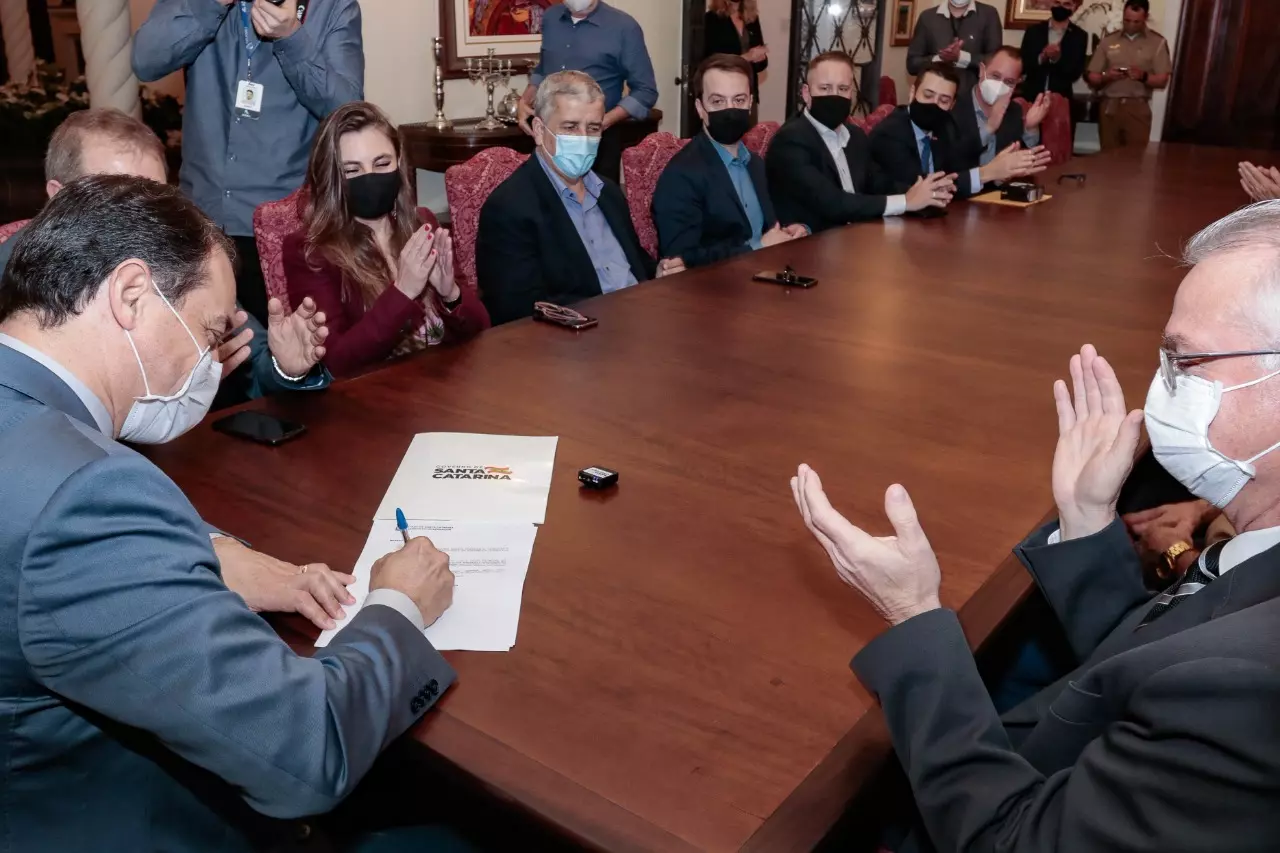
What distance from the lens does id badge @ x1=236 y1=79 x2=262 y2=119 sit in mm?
2959

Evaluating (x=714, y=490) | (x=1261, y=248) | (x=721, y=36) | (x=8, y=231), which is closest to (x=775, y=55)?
(x=721, y=36)

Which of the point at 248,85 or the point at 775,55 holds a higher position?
the point at 775,55

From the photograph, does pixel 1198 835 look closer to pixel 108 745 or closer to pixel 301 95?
pixel 108 745

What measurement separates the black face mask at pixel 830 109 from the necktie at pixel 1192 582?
10.4ft

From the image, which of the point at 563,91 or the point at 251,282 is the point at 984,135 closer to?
the point at 563,91

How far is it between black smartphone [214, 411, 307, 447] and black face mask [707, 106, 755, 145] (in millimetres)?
2307

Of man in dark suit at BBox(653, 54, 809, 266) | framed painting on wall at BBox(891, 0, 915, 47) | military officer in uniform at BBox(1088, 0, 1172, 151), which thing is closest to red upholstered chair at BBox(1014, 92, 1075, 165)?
military officer in uniform at BBox(1088, 0, 1172, 151)

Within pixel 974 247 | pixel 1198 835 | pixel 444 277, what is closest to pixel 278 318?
pixel 444 277

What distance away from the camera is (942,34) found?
7516 mm

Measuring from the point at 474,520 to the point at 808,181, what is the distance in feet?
9.33

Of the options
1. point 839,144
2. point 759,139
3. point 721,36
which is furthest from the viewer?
point 721,36

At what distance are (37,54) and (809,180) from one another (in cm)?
432

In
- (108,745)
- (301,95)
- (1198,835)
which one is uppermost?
(301,95)

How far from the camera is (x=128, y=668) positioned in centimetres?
85
